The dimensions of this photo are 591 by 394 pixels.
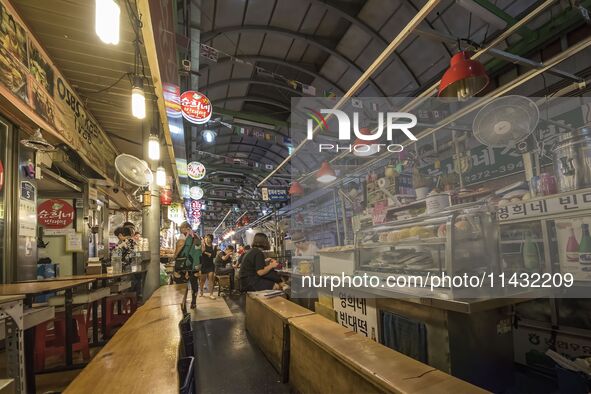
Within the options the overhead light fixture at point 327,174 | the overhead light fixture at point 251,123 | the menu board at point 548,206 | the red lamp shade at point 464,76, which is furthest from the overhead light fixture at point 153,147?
the menu board at point 548,206

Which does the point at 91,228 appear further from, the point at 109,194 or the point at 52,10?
the point at 52,10

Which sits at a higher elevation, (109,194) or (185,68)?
(185,68)

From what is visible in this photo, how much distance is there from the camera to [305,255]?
777 centimetres

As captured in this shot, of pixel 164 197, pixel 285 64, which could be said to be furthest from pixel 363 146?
pixel 164 197

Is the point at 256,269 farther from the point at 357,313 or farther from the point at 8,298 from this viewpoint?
the point at 8,298

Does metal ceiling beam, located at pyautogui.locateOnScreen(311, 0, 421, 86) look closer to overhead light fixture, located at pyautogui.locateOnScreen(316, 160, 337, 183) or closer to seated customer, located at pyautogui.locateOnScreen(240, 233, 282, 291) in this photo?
overhead light fixture, located at pyautogui.locateOnScreen(316, 160, 337, 183)

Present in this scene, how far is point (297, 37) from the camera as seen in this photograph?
8.55m

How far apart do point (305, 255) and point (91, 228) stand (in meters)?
Result: 5.12

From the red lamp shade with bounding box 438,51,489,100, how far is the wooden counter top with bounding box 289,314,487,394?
2802 mm

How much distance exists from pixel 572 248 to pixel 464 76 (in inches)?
83.7

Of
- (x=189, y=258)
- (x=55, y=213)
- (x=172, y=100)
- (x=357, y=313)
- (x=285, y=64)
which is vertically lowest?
(x=357, y=313)

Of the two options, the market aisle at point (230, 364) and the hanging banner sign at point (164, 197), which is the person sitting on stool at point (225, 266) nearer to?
the hanging banner sign at point (164, 197)

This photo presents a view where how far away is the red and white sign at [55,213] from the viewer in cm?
670

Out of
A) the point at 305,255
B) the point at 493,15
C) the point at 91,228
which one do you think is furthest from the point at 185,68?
the point at 493,15
